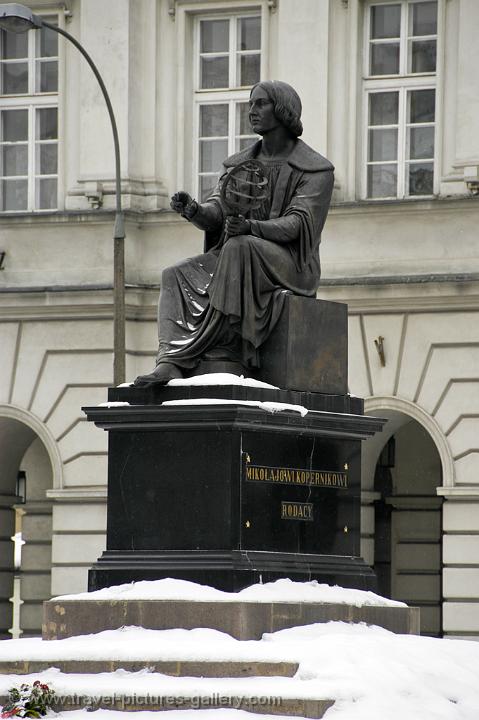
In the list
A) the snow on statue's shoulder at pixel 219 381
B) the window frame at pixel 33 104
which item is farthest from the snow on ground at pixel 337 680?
the window frame at pixel 33 104

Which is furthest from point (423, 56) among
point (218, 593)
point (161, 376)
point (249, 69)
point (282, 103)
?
point (218, 593)

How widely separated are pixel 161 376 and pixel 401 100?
17.2m

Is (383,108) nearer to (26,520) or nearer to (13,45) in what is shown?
(13,45)

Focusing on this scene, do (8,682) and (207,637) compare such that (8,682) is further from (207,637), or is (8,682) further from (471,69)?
(471,69)

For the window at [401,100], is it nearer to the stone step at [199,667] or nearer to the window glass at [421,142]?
the window glass at [421,142]

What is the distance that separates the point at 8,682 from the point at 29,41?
70.5 ft

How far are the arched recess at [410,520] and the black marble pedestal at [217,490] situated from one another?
17.9 m

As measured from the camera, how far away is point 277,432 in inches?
755

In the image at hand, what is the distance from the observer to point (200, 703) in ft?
55.6

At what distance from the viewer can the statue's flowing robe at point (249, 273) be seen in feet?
64.1

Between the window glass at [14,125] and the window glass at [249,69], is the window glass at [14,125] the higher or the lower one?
the lower one

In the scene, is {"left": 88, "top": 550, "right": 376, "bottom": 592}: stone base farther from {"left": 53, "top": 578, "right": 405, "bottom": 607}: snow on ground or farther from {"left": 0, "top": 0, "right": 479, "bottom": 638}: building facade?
{"left": 0, "top": 0, "right": 479, "bottom": 638}: building facade

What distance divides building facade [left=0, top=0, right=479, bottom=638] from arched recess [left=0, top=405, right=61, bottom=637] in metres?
0.09

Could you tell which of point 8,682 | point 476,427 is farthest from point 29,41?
point 8,682
